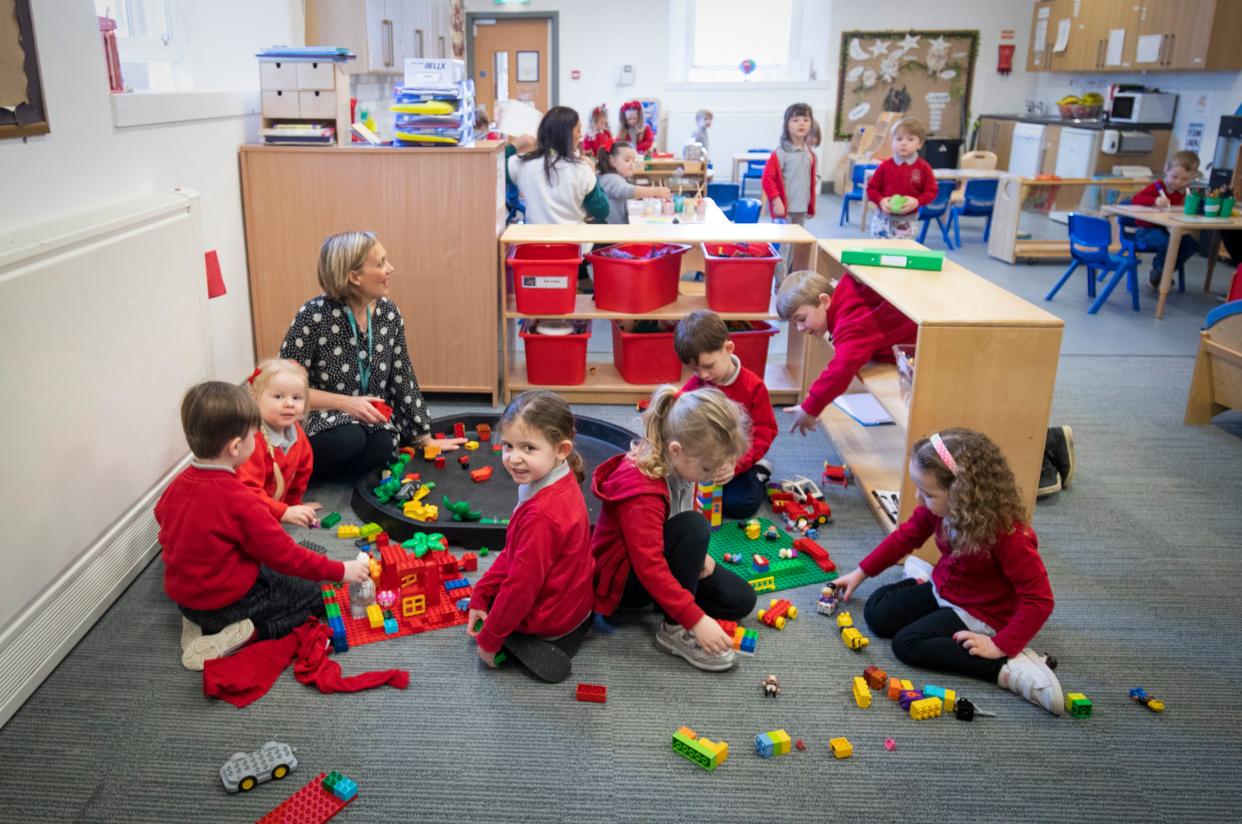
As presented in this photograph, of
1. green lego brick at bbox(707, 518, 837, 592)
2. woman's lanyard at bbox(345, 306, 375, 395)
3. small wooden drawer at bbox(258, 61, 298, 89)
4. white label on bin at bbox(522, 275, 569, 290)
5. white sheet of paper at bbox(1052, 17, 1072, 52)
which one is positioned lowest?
green lego brick at bbox(707, 518, 837, 592)

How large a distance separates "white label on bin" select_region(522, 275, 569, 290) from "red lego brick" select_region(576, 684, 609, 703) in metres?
2.22

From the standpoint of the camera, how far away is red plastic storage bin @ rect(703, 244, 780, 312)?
13.3ft

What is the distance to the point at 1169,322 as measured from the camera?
231 inches

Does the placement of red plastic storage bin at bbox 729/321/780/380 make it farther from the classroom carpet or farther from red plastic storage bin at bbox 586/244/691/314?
the classroom carpet

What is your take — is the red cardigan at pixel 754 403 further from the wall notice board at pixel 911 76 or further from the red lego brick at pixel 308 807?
the wall notice board at pixel 911 76

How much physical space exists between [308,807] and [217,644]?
0.64 m

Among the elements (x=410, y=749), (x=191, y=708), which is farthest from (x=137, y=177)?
(x=410, y=749)

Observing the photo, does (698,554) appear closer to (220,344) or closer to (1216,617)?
(1216,617)

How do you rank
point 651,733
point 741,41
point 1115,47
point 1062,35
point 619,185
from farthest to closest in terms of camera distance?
point 741,41 < point 1062,35 < point 1115,47 < point 619,185 < point 651,733

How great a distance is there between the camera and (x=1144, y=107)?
28.2ft

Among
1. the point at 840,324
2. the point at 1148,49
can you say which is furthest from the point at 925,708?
the point at 1148,49

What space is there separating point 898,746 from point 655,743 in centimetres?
54

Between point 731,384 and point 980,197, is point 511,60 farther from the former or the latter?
point 731,384

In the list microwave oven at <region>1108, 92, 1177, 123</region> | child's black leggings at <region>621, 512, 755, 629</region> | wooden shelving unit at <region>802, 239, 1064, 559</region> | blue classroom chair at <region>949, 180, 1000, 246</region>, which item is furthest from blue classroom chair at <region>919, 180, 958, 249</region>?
child's black leggings at <region>621, 512, 755, 629</region>
